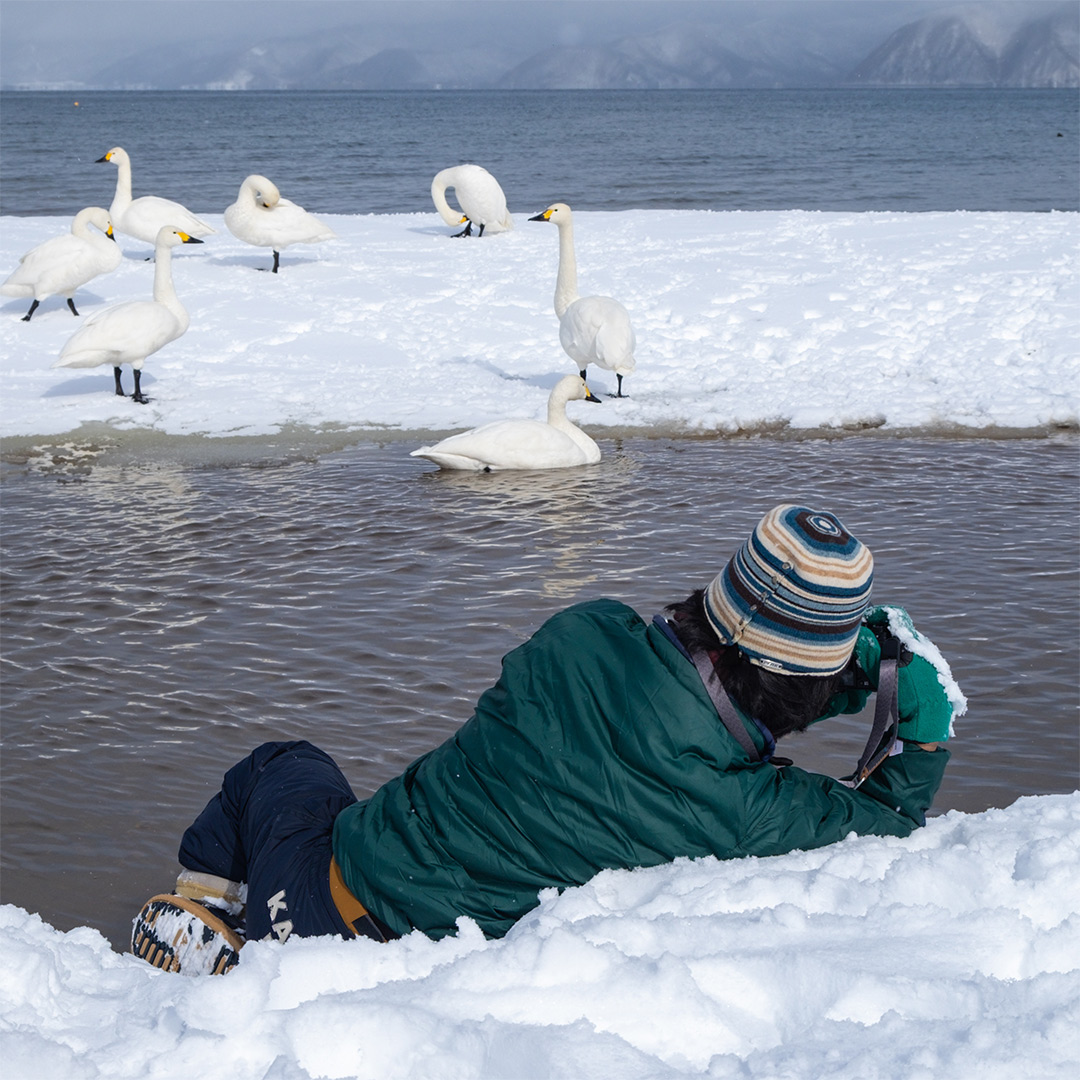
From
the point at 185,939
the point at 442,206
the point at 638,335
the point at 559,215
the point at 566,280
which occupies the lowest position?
the point at 638,335

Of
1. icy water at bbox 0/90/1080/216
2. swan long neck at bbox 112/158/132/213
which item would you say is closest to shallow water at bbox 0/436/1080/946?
swan long neck at bbox 112/158/132/213

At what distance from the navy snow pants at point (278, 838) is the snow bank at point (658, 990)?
0.74 feet

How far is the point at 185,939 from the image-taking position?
2914 mm

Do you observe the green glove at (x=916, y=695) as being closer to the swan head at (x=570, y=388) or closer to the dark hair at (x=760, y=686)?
the dark hair at (x=760, y=686)

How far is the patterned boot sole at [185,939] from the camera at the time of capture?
2852mm

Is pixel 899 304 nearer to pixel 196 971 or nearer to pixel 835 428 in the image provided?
pixel 835 428

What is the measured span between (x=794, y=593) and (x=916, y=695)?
1.66 feet

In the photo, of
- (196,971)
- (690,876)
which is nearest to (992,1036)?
(690,876)

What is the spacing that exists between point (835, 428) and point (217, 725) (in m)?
5.87

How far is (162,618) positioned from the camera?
6.13 metres

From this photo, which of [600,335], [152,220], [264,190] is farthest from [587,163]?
[600,335]

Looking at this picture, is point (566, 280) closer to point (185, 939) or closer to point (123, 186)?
point (123, 186)

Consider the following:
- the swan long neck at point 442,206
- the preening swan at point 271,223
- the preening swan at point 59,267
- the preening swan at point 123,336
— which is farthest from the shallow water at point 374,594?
the swan long neck at point 442,206

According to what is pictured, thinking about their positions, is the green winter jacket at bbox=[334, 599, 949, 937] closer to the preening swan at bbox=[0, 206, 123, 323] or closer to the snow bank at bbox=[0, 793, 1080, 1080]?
the snow bank at bbox=[0, 793, 1080, 1080]
